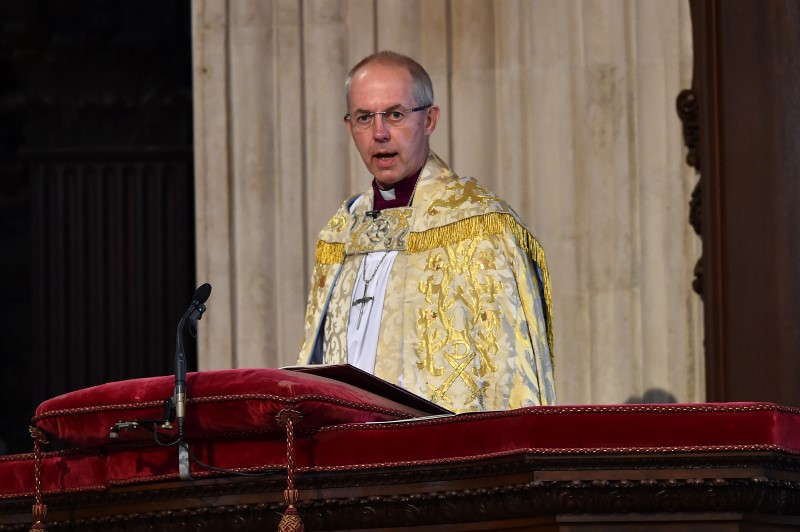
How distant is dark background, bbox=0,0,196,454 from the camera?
28.6 ft

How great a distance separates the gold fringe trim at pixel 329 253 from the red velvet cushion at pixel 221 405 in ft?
5.54

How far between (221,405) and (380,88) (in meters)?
1.80

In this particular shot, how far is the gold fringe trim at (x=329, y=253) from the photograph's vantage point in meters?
5.79

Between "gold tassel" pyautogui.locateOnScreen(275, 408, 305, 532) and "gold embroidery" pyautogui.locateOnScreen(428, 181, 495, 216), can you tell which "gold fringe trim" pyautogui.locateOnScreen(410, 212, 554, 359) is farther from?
"gold tassel" pyautogui.locateOnScreen(275, 408, 305, 532)

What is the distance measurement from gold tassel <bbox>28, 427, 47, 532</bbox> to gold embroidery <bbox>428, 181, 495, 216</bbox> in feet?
5.69

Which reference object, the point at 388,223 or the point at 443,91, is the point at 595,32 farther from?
the point at 388,223

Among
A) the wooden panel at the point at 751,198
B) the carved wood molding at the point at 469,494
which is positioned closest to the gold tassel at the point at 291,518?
the carved wood molding at the point at 469,494

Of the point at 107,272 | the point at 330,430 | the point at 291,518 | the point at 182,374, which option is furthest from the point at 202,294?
the point at 107,272

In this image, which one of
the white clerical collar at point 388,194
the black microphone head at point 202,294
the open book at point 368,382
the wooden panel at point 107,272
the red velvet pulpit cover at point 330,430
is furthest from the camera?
the wooden panel at point 107,272

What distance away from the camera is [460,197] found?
18.2ft

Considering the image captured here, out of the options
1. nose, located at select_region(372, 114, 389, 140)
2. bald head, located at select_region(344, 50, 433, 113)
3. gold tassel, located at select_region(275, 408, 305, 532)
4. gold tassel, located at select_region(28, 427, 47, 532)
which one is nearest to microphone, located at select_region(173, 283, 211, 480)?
gold tassel, located at select_region(275, 408, 305, 532)

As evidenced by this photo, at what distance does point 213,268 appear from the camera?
23.8ft

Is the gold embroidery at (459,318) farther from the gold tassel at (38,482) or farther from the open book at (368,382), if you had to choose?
the gold tassel at (38,482)

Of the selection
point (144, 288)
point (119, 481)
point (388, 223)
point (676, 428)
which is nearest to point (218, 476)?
point (119, 481)
